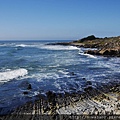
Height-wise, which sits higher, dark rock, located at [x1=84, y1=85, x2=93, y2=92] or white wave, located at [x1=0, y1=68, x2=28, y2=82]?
dark rock, located at [x1=84, y1=85, x2=93, y2=92]

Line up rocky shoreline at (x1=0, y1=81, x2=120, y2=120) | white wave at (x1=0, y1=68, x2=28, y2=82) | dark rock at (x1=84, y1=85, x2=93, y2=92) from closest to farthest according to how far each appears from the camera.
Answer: rocky shoreline at (x1=0, y1=81, x2=120, y2=120) < dark rock at (x1=84, y1=85, x2=93, y2=92) < white wave at (x1=0, y1=68, x2=28, y2=82)

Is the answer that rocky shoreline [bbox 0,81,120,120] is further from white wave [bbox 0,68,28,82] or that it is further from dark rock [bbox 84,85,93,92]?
white wave [bbox 0,68,28,82]

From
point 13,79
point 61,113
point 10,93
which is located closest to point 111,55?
point 13,79

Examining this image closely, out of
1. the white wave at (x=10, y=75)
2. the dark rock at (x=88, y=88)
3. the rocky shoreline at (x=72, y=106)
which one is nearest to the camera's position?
the rocky shoreline at (x=72, y=106)

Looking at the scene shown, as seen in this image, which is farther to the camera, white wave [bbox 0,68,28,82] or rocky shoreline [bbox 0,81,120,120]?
white wave [bbox 0,68,28,82]

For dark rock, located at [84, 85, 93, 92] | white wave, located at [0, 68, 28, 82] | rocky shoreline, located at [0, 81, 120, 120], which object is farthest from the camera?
white wave, located at [0, 68, 28, 82]

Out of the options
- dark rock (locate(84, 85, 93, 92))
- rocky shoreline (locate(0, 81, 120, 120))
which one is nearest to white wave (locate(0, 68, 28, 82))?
rocky shoreline (locate(0, 81, 120, 120))

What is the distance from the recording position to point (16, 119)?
1562 cm

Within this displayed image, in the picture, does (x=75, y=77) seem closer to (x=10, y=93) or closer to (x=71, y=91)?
(x=71, y=91)

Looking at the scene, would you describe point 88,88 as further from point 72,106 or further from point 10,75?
point 10,75

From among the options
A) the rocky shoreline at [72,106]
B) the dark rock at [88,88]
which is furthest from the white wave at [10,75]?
the dark rock at [88,88]

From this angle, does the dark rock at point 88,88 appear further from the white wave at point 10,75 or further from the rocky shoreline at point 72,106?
the white wave at point 10,75

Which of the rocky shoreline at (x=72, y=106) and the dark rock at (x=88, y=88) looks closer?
the rocky shoreline at (x=72, y=106)

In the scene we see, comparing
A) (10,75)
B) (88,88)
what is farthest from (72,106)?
(10,75)
